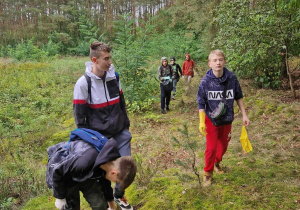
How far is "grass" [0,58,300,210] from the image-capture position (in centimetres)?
296

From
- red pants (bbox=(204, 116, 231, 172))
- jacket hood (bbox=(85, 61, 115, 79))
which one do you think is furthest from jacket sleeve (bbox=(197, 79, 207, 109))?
jacket hood (bbox=(85, 61, 115, 79))

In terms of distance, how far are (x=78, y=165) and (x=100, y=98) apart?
1.01m

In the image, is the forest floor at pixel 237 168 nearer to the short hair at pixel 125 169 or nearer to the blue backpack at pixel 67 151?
the short hair at pixel 125 169

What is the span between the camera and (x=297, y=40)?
22.2 ft

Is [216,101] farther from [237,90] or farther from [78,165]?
[78,165]

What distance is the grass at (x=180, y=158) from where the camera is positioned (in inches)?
117

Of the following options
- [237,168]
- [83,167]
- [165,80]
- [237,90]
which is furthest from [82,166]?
[165,80]

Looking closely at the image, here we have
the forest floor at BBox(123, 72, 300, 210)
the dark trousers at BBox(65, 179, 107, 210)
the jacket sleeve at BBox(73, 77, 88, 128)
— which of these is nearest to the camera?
the dark trousers at BBox(65, 179, 107, 210)

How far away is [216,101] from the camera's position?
3043mm

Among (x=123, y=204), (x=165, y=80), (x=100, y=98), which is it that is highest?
(x=100, y=98)

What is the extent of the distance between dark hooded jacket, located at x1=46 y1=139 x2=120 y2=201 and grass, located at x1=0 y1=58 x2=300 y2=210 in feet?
3.98

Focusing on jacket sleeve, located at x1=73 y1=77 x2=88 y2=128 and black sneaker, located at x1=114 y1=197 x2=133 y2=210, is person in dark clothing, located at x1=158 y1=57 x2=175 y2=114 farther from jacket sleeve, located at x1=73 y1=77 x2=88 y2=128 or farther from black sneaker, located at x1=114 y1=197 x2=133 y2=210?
jacket sleeve, located at x1=73 y1=77 x2=88 y2=128

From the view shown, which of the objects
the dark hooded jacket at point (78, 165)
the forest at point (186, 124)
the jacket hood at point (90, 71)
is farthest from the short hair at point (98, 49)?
the forest at point (186, 124)

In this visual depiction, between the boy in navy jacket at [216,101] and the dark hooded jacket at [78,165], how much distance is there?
59.2 inches
